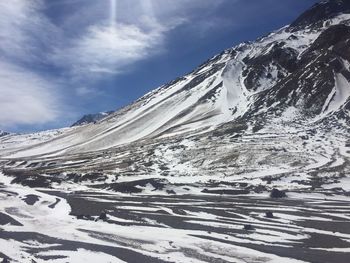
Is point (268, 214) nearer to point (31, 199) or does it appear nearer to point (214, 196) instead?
point (214, 196)

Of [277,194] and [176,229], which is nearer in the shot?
[176,229]

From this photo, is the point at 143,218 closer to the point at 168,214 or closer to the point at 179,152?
the point at 168,214

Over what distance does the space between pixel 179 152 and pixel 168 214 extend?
7875 centimetres

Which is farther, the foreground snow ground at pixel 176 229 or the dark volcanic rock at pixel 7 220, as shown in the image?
the dark volcanic rock at pixel 7 220

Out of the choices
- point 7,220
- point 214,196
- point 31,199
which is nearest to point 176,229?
point 7,220

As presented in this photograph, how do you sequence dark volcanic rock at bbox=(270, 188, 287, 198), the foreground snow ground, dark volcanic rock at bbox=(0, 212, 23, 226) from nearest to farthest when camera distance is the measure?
the foreground snow ground, dark volcanic rock at bbox=(0, 212, 23, 226), dark volcanic rock at bbox=(270, 188, 287, 198)

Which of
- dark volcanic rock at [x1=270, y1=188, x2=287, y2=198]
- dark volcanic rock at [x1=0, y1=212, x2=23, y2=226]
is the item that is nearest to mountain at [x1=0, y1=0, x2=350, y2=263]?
dark volcanic rock at [x1=0, y1=212, x2=23, y2=226]

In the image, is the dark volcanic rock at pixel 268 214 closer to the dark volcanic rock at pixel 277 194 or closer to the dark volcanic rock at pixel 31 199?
the dark volcanic rock at pixel 277 194

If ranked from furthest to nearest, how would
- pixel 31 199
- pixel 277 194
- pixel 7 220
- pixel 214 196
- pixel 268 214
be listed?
pixel 214 196
pixel 31 199
pixel 277 194
pixel 268 214
pixel 7 220

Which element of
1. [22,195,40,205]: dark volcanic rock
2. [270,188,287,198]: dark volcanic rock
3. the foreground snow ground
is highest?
[270,188,287,198]: dark volcanic rock

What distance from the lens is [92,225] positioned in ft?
181

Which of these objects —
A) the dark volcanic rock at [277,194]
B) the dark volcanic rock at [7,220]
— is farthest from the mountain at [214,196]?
the dark volcanic rock at [277,194]

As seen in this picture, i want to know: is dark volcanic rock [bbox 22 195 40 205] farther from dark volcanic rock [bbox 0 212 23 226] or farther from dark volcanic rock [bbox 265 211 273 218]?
dark volcanic rock [bbox 265 211 273 218]

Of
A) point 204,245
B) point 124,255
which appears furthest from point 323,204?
point 124,255
